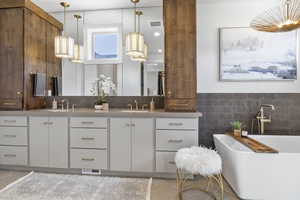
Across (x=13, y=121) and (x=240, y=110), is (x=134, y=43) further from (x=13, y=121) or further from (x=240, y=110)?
(x=13, y=121)

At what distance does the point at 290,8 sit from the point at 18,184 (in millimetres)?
3778

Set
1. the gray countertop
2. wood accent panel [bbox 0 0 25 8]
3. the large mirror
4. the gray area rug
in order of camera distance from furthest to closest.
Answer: the large mirror → wood accent panel [bbox 0 0 25 8] → the gray countertop → the gray area rug

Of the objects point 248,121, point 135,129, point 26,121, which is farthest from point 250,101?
point 26,121

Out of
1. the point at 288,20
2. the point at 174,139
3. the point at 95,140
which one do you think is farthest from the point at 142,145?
the point at 288,20

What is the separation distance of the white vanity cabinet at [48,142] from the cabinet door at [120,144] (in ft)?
2.24

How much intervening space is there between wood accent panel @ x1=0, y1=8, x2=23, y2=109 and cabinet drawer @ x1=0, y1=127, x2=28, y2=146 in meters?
0.36

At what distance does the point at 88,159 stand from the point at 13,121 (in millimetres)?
1271

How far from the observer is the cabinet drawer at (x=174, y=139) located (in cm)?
257

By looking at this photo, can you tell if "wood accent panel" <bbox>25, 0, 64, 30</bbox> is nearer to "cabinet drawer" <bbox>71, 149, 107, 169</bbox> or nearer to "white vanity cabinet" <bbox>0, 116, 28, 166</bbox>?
"white vanity cabinet" <bbox>0, 116, 28, 166</bbox>

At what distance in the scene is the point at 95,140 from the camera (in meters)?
2.71

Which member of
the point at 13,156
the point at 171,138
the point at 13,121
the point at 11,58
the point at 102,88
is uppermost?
the point at 11,58

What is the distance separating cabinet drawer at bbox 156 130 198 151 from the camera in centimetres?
257

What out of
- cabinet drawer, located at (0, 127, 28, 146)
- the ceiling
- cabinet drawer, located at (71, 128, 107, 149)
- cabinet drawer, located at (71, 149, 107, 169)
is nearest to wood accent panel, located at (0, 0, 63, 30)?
the ceiling

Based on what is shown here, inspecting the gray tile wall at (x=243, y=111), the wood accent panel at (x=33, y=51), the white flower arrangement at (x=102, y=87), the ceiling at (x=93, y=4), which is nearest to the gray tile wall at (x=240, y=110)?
the gray tile wall at (x=243, y=111)
